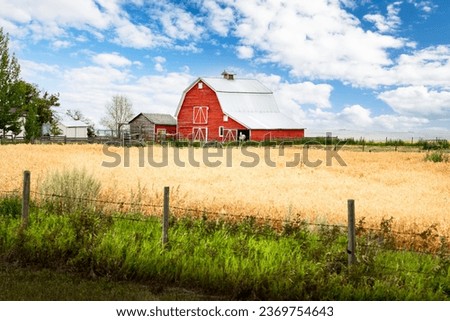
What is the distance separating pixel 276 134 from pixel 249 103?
586cm

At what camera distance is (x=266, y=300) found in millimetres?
8484

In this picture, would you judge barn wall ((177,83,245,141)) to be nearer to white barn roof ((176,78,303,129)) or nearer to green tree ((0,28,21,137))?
white barn roof ((176,78,303,129))

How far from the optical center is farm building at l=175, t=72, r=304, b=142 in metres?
57.1

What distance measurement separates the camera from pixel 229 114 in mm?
57406

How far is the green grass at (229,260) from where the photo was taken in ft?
28.1

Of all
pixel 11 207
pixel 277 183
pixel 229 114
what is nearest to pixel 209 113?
pixel 229 114

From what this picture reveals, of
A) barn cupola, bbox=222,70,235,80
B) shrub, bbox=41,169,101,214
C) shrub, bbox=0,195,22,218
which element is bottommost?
shrub, bbox=0,195,22,218

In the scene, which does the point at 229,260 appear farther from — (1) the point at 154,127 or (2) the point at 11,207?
(1) the point at 154,127

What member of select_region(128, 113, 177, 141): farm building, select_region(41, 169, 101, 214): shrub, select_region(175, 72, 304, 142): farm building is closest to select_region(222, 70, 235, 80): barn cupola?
select_region(175, 72, 304, 142): farm building

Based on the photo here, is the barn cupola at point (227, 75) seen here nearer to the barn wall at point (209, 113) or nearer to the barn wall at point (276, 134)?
the barn wall at point (209, 113)

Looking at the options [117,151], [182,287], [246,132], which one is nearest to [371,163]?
[117,151]

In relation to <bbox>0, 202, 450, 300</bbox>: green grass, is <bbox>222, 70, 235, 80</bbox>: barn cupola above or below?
above

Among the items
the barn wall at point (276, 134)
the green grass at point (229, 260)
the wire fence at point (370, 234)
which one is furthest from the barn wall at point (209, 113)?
the green grass at point (229, 260)

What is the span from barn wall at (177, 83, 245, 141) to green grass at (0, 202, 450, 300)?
1811 inches
